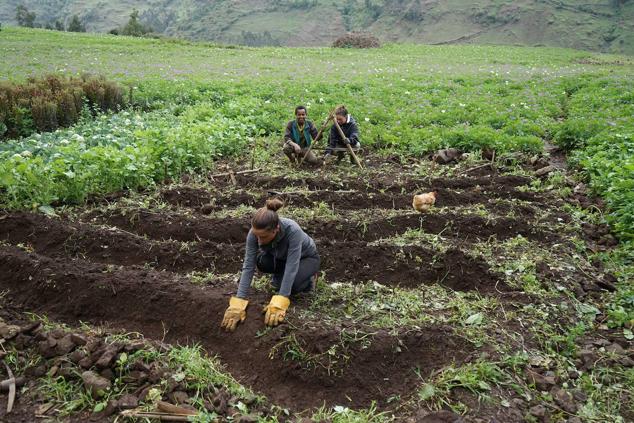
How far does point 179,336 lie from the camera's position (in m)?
4.21

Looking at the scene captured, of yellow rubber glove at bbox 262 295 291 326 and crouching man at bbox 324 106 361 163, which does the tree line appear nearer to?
crouching man at bbox 324 106 361 163

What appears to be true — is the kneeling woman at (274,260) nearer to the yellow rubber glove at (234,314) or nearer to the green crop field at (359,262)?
the yellow rubber glove at (234,314)

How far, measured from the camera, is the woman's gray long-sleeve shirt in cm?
410

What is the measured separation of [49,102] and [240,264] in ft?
22.7

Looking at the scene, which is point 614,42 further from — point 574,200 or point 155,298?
point 155,298

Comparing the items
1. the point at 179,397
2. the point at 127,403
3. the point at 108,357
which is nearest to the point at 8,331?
the point at 108,357

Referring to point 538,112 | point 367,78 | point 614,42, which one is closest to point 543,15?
point 614,42

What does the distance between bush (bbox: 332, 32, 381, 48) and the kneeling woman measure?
3318 cm

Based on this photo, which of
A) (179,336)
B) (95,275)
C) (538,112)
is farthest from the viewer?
(538,112)

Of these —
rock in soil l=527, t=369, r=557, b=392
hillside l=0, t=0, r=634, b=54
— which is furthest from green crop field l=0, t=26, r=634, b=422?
hillside l=0, t=0, r=634, b=54

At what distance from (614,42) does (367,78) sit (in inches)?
1963

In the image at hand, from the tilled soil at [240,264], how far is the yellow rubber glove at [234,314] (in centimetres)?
8

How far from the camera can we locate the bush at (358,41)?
35.4 metres

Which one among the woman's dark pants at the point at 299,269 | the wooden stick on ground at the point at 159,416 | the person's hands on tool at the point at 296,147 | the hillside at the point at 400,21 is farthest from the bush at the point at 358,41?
the wooden stick on ground at the point at 159,416
